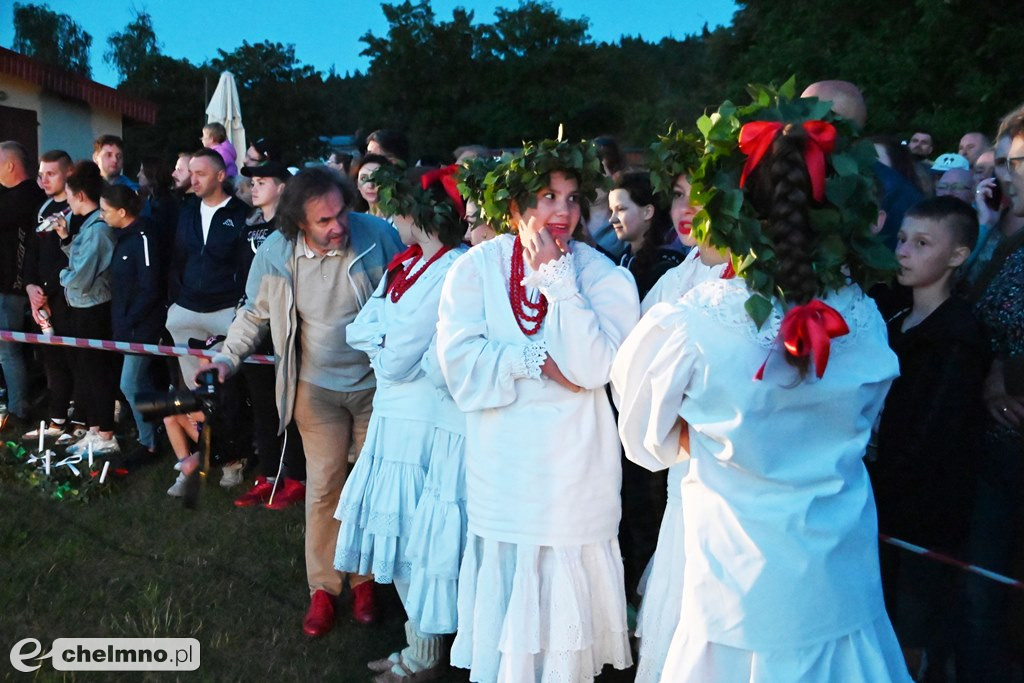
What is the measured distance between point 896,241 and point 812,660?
235cm

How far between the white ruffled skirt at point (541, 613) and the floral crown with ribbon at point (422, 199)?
1494mm

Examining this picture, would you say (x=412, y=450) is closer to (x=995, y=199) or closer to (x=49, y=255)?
(x=995, y=199)

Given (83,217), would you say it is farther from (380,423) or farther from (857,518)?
(857,518)

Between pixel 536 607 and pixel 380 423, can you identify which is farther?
pixel 380 423

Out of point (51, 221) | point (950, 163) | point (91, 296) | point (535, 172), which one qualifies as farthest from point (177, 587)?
point (950, 163)

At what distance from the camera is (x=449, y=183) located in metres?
4.55

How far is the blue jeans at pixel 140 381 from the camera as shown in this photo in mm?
7551

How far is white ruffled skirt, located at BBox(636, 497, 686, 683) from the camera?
347cm

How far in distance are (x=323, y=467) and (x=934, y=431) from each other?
8.97ft

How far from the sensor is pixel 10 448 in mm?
7547

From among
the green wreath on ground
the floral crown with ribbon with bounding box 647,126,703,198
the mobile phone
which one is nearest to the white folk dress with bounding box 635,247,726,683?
the floral crown with ribbon with bounding box 647,126,703,198

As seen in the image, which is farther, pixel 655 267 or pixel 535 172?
pixel 655 267

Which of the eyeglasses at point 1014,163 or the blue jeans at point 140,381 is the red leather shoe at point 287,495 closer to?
the blue jeans at point 140,381

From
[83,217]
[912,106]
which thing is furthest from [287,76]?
[83,217]
